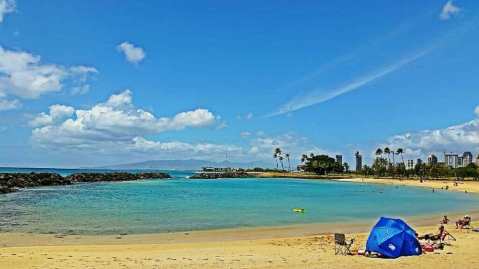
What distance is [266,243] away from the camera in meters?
22.6

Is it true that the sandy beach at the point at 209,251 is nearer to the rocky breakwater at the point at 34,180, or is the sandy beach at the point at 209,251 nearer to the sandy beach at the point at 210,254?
the sandy beach at the point at 210,254

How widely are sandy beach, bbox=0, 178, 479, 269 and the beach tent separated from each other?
0.55 meters

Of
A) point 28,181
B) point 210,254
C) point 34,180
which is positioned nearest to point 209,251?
point 210,254

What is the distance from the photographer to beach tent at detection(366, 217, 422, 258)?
1759 centimetres

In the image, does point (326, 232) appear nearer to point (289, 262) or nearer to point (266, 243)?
point (266, 243)

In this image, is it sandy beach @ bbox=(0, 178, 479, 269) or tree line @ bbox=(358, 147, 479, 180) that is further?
tree line @ bbox=(358, 147, 479, 180)

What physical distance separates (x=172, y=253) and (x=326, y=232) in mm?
11664

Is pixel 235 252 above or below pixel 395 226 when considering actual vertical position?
below

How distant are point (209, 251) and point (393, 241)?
23.0ft

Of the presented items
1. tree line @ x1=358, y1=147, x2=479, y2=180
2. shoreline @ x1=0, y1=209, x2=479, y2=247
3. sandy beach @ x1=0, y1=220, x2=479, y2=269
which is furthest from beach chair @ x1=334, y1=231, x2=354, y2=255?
tree line @ x1=358, y1=147, x2=479, y2=180

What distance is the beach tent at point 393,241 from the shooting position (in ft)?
57.7

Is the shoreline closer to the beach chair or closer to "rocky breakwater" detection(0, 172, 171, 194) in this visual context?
the beach chair

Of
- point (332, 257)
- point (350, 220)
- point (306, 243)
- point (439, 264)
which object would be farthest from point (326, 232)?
point (439, 264)

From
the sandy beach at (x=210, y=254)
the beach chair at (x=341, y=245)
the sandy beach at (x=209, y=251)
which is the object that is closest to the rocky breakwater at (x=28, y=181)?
the sandy beach at (x=209, y=251)
